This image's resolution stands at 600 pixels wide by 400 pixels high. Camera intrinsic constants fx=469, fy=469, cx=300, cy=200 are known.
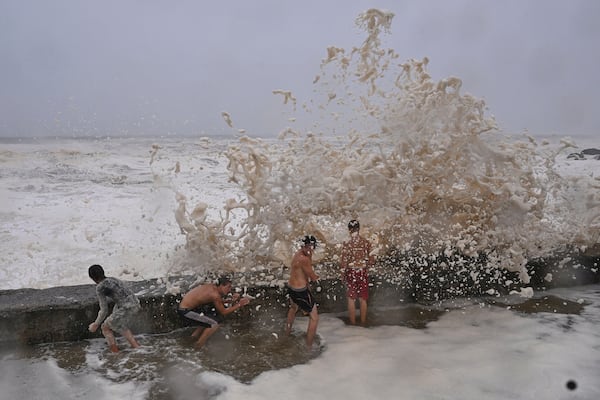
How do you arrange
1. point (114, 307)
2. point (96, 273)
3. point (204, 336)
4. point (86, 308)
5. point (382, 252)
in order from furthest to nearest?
point (382, 252) < point (86, 308) < point (204, 336) < point (114, 307) < point (96, 273)

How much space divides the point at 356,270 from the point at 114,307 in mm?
2556

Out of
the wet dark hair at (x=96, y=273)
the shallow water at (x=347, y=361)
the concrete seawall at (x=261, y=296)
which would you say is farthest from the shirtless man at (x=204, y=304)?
the wet dark hair at (x=96, y=273)

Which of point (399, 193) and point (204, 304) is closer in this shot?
point (204, 304)

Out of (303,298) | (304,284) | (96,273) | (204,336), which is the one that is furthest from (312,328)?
(96,273)

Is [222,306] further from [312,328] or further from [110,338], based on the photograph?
[110,338]

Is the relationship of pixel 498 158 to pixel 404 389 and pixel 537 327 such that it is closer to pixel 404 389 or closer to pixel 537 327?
pixel 537 327

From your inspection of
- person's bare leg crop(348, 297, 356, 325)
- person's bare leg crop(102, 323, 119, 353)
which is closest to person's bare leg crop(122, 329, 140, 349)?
person's bare leg crop(102, 323, 119, 353)

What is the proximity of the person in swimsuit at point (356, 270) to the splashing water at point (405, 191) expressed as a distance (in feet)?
2.95

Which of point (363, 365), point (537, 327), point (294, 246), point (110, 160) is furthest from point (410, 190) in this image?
point (110, 160)

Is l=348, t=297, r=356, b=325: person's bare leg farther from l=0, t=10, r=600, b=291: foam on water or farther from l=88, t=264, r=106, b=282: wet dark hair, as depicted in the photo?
l=88, t=264, r=106, b=282: wet dark hair

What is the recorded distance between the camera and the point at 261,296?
5352 millimetres

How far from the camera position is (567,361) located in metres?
4.30

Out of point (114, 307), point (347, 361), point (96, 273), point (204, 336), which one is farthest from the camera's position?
point (204, 336)

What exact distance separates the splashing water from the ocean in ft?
0.06
